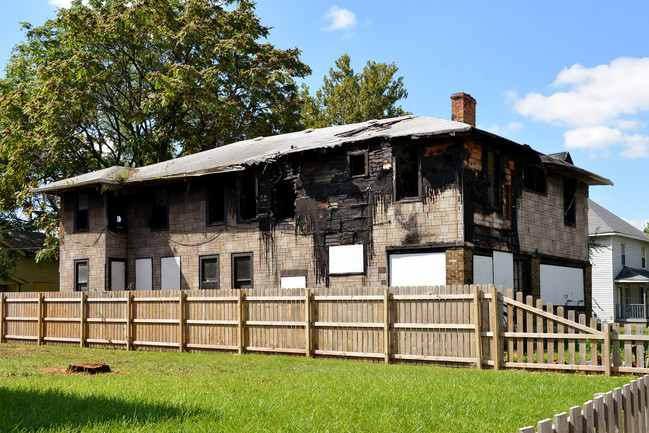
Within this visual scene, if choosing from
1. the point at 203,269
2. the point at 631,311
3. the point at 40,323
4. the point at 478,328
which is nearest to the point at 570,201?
the point at 203,269

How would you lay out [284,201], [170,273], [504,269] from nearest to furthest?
[504,269] → [284,201] → [170,273]

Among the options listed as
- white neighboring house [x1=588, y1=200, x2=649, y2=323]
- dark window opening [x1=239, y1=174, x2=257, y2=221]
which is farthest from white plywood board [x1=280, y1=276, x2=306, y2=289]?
white neighboring house [x1=588, y1=200, x2=649, y2=323]

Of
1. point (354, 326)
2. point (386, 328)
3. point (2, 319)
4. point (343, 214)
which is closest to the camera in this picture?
point (386, 328)

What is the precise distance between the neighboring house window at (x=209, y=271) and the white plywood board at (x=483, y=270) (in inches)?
380

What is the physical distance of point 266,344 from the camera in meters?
17.7

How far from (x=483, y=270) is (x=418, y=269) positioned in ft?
6.80

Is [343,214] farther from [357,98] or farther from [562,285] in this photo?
[357,98]

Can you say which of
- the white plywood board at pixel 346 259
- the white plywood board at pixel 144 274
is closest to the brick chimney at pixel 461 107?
the white plywood board at pixel 346 259

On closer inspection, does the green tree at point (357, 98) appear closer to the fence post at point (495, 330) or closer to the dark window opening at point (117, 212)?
the dark window opening at point (117, 212)

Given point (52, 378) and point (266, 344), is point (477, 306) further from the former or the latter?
point (52, 378)

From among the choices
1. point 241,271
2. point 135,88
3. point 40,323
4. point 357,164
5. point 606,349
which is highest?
point 135,88

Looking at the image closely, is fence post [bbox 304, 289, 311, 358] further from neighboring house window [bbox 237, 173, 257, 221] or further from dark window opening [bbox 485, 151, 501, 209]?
neighboring house window [bbox 237, 173, 257, 221]

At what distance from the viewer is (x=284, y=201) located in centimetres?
2466

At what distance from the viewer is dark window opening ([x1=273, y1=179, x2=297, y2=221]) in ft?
80.0
